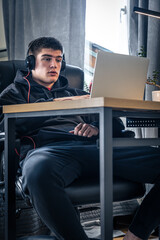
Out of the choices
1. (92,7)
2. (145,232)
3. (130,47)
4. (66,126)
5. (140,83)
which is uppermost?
(92,7)

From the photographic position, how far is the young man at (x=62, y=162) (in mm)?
868

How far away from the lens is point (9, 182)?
43.6 inches

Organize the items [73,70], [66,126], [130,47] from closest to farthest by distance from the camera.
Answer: [66,126]
[73,70]
[130,47]

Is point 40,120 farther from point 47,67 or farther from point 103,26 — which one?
point 103,26

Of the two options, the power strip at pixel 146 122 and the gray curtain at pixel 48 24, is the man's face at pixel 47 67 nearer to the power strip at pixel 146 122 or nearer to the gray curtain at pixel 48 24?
the power strip at pixel 146 122

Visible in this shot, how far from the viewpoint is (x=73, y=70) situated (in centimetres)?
172

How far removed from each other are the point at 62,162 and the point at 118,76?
1.09 feet

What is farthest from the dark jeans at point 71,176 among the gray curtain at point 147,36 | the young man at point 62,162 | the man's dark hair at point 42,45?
the gray curtain at point 147,36

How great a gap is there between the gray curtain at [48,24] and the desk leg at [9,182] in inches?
55.9

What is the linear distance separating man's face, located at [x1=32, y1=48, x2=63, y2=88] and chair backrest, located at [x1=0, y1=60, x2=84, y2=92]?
0.08 metres

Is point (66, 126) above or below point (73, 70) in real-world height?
below

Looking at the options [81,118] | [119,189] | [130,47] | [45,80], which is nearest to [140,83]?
[119,189]

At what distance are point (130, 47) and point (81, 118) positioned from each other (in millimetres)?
1101

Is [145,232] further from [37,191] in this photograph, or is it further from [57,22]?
[57,22]
